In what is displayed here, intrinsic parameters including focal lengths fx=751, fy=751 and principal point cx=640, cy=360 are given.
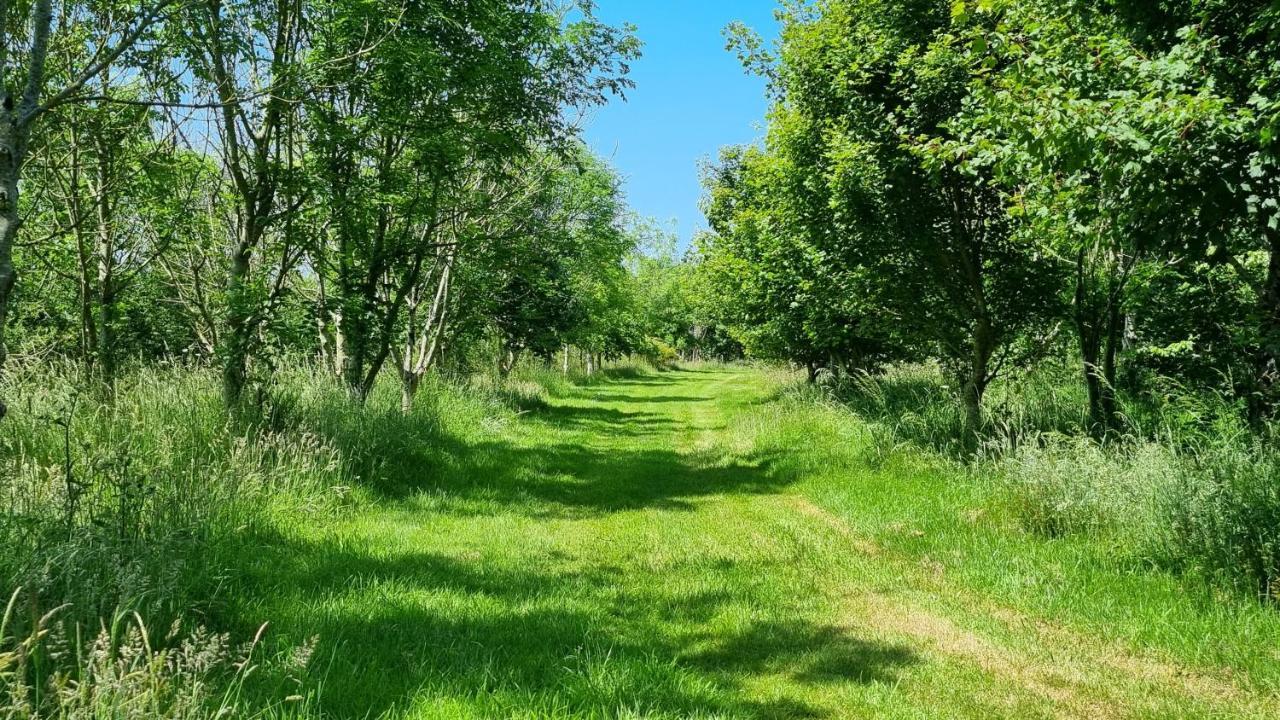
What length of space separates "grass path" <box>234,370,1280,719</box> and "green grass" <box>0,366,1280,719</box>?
0.07 feet

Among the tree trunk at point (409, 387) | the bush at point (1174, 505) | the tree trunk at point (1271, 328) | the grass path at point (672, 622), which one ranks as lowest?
the grass path at point (672, 622)

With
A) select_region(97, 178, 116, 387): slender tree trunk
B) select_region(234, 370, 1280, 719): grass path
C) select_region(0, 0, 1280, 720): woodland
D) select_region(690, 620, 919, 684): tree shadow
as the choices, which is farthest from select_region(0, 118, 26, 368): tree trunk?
select_region(97, 178, 116, 387): slender tree trunk

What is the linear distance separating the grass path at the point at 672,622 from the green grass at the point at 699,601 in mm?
23

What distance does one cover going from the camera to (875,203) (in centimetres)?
984

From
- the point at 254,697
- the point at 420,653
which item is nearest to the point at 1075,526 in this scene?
the point at 420,653

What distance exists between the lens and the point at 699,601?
220 inches

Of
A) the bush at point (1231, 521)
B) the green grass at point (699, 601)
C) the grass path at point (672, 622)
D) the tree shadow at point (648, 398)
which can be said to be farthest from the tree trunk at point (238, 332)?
the tree shadow at point (648, 398)

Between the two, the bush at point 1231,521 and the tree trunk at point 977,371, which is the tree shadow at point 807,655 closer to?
the bush at point 1231,521

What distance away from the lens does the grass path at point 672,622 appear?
387 cm

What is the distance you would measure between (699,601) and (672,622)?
0.48m

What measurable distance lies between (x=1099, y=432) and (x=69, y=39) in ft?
41.9

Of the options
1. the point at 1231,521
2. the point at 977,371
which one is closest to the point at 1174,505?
the point at 1231,521

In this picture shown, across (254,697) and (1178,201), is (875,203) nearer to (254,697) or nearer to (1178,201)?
(1178,201)

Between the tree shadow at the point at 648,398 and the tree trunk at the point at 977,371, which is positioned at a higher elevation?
the tree trunk at the point at 977,371
